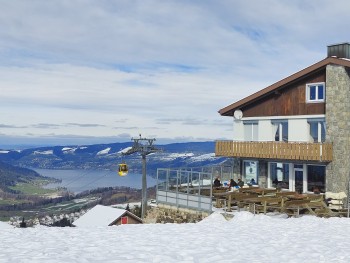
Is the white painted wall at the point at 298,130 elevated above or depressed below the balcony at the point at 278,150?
above

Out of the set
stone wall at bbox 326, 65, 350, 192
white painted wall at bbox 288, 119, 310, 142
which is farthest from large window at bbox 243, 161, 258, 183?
stone wall at bbox 326, 65, 350, 192

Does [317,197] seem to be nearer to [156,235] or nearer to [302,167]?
[302,167]

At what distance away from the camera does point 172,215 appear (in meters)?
25.1

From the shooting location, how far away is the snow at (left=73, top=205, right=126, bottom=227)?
187ft

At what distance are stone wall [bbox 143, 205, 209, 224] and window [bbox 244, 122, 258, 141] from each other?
8549 mm

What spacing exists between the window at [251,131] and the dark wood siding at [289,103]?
2.05 ft

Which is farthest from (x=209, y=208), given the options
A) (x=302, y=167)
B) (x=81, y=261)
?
(x=81, y=261)

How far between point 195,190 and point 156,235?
11.1 meters

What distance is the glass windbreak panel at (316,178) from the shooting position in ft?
86.3

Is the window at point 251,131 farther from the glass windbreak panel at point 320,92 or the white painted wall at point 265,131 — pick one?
the glass windbreak panel at point 320,92

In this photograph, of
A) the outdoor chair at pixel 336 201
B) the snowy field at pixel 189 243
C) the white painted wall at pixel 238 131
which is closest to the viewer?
the snowy field at pixel 189 243

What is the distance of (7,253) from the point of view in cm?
1189

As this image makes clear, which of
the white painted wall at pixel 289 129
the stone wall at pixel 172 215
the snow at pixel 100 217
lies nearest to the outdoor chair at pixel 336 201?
the white painted wall at pixel 289 129

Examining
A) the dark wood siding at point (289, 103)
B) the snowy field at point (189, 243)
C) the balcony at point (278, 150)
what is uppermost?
the dark wood siding at point (289, 103)
